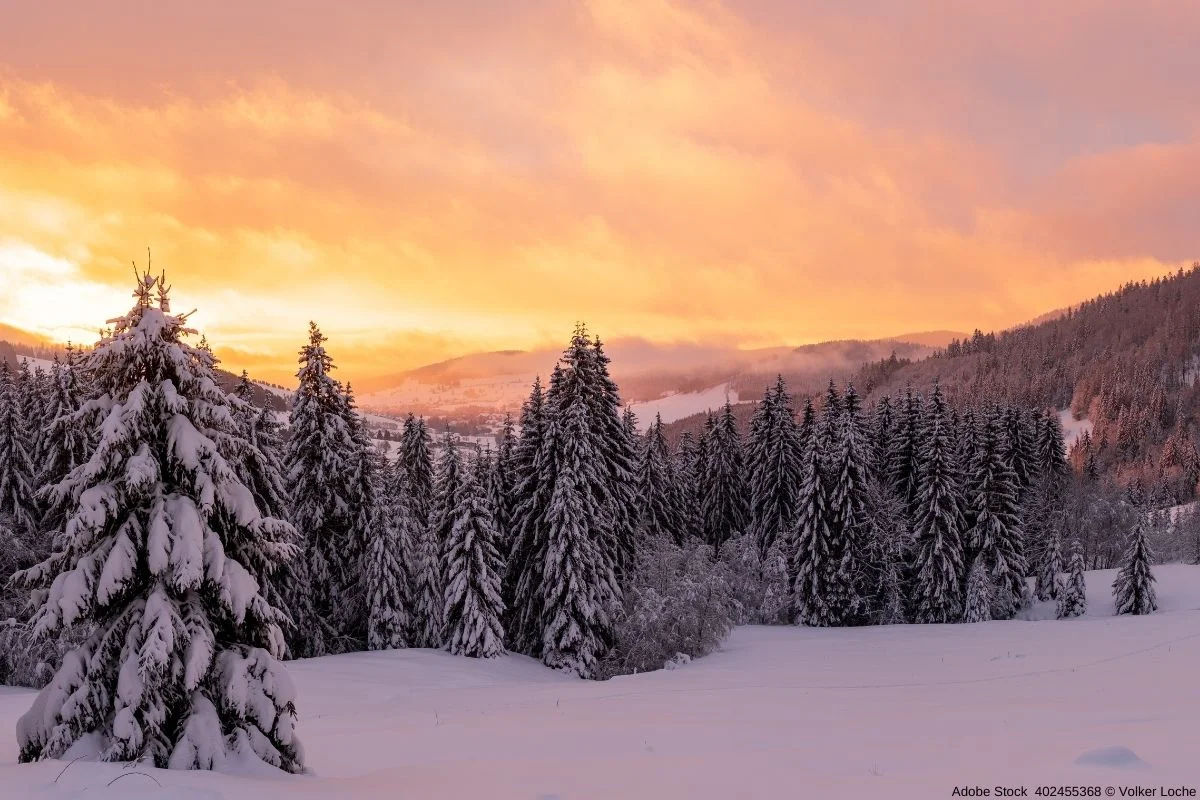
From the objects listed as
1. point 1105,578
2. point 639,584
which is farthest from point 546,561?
point 1105,578

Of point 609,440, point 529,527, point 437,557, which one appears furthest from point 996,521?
point 437,557

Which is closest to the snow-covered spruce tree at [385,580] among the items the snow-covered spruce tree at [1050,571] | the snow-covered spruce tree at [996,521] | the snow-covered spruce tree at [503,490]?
the snow-covered spruce tree at [503,490]

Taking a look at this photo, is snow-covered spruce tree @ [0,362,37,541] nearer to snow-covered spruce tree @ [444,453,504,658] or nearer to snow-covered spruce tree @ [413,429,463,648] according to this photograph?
snow-covered spruce tree @ [413,429,463,648]

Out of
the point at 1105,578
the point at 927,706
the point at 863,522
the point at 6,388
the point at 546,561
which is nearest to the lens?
the point at 927,706

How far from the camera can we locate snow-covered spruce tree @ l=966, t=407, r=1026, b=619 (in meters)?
49.4

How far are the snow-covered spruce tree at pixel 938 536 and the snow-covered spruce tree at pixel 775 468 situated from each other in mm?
9620

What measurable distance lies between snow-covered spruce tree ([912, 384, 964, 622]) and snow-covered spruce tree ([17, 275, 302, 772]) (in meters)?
47.7

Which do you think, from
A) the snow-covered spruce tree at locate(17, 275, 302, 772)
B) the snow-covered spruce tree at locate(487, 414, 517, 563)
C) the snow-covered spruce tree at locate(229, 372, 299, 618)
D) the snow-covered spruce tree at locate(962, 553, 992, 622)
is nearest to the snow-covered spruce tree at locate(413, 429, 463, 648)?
the snow-covered spruce tree at locate(487, 414, 517, 563)

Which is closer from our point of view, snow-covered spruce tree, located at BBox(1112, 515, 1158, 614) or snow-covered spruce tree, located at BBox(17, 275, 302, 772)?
snow-covered spruce tree, located at BBox(17, 275, 302, 772)

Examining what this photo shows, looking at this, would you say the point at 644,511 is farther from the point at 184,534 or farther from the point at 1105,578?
the point at 184,534

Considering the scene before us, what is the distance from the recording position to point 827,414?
52.0 meters

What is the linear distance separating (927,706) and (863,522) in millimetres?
34788

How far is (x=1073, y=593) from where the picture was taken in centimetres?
4847

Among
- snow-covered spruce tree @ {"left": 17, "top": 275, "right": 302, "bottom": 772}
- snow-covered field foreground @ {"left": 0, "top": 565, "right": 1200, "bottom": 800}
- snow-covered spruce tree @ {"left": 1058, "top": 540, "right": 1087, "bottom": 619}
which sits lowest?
snow-covered spruce tree @ {"left": 1058, "top": 540, "right": 1087, "bottom": 619}
